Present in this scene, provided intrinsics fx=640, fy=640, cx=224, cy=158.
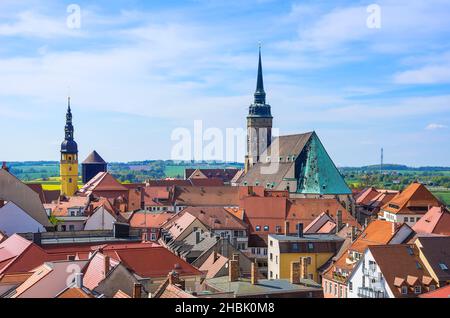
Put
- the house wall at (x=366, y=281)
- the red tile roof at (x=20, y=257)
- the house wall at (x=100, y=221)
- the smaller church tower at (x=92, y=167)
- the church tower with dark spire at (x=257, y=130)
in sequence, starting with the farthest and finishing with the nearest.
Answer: the smaller church tower at (x=92, y=167), the church tower with dark spire at (x=257, y=130), the house wall at (x=100, y=221), the house wall at (x=366, y=281), the red tile roof at (x=20, y=257)

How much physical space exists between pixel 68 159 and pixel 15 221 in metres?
72.6

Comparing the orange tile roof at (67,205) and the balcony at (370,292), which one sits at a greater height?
the orange tile roof at (67,205)

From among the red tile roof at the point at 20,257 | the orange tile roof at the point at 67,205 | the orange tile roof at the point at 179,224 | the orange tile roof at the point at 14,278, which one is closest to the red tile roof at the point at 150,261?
the red tile roof at the point at 20,257

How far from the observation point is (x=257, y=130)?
408 feet

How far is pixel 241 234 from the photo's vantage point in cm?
6762

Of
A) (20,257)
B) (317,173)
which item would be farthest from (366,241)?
(317,173)

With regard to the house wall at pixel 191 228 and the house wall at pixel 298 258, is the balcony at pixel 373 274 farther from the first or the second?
the house wall at pixel 191 228

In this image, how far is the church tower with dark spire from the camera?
124250 millimetres

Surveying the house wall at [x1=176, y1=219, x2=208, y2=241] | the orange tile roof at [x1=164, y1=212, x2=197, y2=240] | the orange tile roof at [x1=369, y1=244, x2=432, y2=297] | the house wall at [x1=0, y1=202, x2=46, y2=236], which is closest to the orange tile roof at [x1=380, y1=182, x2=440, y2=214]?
the orange tile roof at [x1=164, y1=212, x2=197, y2=240]

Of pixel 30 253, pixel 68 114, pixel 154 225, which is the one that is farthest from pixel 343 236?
pixel 68 114

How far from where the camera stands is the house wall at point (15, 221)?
54.5m

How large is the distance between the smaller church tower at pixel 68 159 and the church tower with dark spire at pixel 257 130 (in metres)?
34.4

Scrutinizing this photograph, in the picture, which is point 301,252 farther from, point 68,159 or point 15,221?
point 68,159
